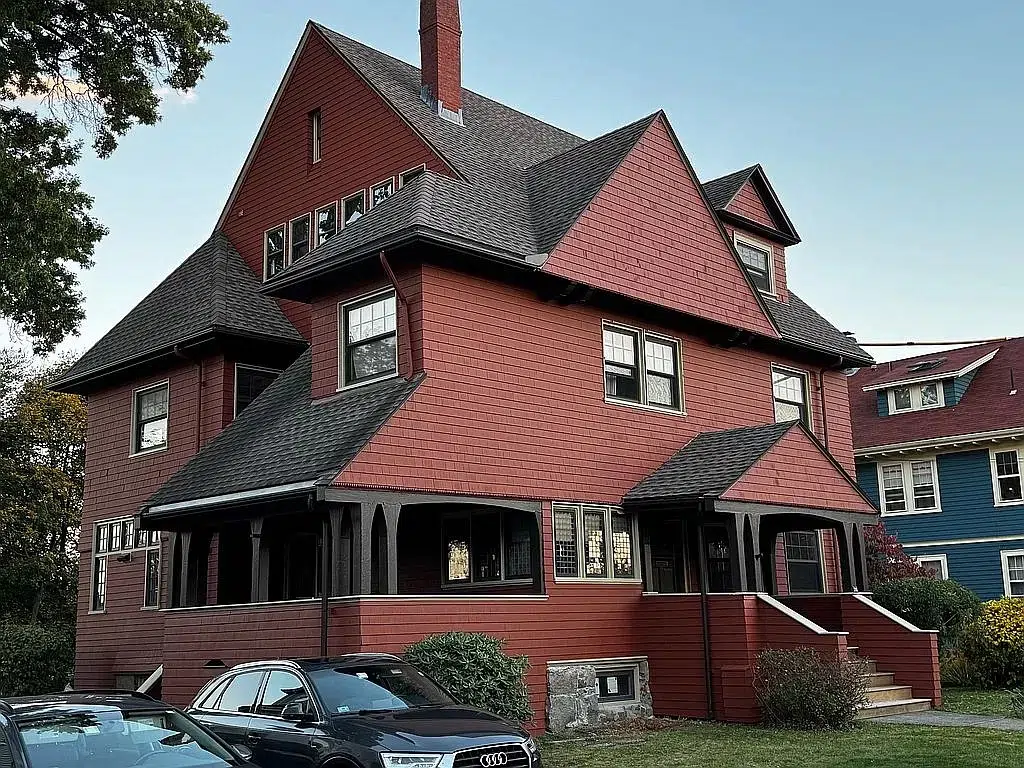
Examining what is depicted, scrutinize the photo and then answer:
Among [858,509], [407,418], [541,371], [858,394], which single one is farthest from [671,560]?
[858,394]

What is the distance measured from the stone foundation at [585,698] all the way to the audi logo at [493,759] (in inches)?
300

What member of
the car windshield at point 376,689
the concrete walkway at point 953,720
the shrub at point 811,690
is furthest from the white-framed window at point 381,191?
the concrete walkway at point 953,720

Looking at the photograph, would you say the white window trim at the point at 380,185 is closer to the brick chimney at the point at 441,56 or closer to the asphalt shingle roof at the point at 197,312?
the brick chimney at the point at 441,56

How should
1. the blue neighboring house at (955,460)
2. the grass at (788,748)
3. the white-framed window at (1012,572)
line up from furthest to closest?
1. the blue neighboring house at (955,460)
2. the white-framed window at (1012,572)
3. the grass at (788,748)

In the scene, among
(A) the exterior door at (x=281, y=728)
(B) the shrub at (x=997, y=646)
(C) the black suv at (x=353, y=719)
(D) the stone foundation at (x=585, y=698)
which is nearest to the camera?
(C) the black suv at (x=353, y=719)

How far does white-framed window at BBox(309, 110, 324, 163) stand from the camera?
22.7 meters

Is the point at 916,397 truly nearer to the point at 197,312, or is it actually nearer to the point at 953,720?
the point at 953,720

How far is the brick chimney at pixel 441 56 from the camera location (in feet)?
74.5

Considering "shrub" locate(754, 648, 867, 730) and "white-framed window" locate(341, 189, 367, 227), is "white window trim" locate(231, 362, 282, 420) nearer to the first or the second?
"white-framed window" locate(341, 189, 367, 227)

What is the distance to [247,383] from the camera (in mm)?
21078

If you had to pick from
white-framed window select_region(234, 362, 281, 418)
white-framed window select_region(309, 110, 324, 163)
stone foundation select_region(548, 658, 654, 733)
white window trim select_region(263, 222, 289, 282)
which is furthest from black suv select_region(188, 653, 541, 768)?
white-framed window select_region(309, 110, 324, 163)

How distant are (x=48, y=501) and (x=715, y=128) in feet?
82.0

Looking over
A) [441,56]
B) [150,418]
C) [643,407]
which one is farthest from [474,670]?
[441,56]

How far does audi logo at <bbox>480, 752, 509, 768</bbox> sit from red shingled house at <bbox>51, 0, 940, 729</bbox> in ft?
17.7
